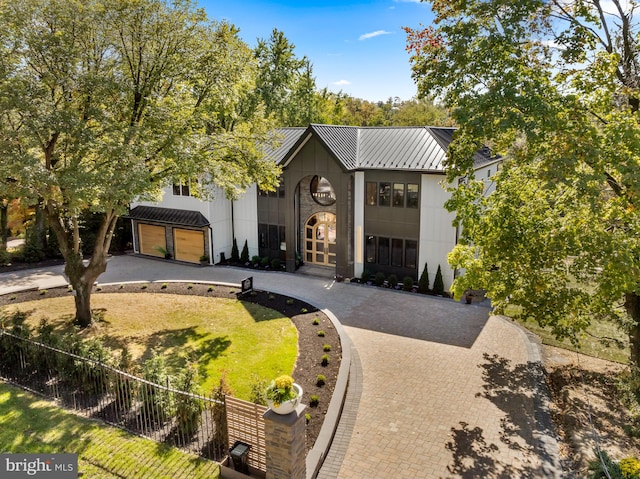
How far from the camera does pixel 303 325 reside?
1661 cm

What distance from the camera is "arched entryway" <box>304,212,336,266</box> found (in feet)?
79.3

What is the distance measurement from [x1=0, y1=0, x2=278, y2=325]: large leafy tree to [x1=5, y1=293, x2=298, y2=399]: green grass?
196cm

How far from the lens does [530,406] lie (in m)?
11.7

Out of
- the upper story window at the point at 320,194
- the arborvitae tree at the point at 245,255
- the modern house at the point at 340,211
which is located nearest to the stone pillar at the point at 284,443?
the modern house at the point at 340,211

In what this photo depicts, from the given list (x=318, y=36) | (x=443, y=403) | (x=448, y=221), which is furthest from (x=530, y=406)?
(x=318, y=36)

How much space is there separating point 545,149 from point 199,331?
12.9 m

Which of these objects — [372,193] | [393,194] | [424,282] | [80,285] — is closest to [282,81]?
[372,193]

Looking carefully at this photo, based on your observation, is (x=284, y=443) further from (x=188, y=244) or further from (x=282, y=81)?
(x=282, y=81)

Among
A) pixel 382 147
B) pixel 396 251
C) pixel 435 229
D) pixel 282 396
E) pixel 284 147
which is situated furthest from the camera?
pixel 284 147

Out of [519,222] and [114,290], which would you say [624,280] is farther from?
[114,290]

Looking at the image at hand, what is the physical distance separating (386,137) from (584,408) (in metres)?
16.8

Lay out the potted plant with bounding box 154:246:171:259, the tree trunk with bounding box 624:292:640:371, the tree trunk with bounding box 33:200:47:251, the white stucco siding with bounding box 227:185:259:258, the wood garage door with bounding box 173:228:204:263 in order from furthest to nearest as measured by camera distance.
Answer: the potted plant with bounding box 154:246:171:259, the tree trunk with bounding box 33:200:47:251, the wood garage door with bounding box 173:228:204:263, the white stucco siding with bounding box 227:185:259:258, the tree trunk with bounding box 624:292:640:371

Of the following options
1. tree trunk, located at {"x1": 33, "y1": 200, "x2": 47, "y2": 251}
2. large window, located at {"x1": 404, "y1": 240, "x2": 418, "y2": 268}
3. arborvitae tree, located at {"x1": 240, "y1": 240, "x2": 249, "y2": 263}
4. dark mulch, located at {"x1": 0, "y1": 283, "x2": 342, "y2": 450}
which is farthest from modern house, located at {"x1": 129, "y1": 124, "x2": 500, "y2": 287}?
tree trunk, located at {"x1": 33, "y1": 200, "x2": 47, "y2": 251}

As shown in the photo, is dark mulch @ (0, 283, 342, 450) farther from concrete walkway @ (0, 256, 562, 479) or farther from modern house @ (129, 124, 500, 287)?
Answer: modern house @ (129, 124, 500, 287)
